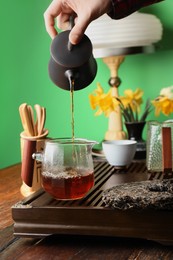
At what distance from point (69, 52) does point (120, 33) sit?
27.1 inches

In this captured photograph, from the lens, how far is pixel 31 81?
87.5 inches

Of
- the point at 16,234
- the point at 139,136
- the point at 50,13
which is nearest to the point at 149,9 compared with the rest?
the point at 139,136

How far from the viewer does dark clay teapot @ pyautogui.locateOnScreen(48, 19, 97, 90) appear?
3.66 ft

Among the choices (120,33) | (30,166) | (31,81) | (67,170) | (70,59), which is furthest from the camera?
(31,81)

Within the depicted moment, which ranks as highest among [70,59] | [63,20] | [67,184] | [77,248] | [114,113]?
[63,20]

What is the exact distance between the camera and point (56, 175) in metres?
1.00

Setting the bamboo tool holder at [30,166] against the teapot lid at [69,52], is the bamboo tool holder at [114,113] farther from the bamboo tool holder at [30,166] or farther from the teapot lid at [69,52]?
the teapot lid at [69,52]

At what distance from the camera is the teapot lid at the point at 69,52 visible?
3.66 feet

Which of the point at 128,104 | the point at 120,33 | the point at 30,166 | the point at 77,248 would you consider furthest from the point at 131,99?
the point at 77,248

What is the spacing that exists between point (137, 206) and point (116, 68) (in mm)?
1131

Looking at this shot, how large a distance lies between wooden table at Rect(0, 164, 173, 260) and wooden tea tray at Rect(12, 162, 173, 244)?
22 millimetres

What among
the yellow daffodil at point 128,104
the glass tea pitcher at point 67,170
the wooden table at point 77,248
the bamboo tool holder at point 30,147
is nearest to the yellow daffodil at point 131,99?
the yellow daffodil at point 128,104

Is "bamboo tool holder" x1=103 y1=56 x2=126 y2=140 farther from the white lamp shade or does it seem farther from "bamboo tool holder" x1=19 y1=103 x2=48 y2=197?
"bamboo tool holder" x1=19 y1=103 x2=48 y2=197

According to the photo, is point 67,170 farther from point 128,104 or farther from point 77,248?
point 128,104
